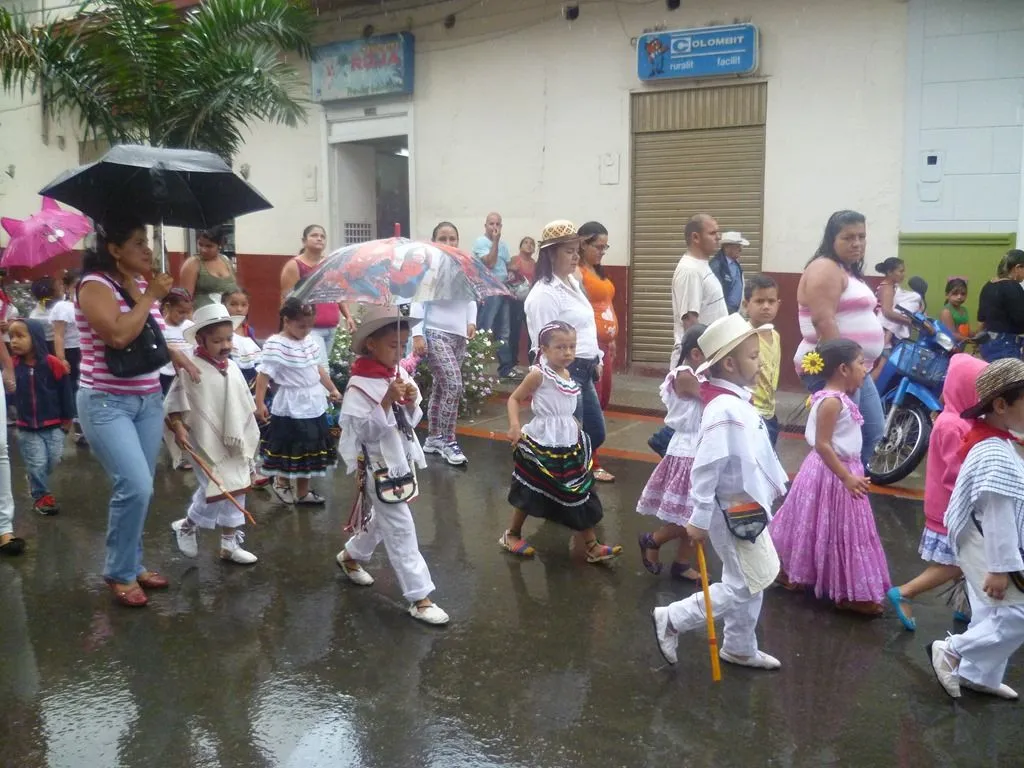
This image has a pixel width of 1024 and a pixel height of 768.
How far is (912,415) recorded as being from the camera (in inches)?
283

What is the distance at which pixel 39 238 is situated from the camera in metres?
9.97

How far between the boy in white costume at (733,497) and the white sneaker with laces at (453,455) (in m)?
3.81

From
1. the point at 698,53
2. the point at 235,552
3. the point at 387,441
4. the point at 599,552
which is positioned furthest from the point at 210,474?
the point at 698,53

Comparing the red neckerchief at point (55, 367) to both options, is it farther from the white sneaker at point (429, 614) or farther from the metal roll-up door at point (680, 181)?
the metal roll-up door at point (680, 181)

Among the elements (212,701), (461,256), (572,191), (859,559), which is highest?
(572,191)

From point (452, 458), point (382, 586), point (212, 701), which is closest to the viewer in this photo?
point (212, 701)

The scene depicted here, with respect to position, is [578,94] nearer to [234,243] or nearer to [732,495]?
[234,243]

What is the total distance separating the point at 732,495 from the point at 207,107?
25.6 feet

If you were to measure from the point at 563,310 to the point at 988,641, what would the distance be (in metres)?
3.21

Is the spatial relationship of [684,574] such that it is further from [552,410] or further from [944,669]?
[944,669]

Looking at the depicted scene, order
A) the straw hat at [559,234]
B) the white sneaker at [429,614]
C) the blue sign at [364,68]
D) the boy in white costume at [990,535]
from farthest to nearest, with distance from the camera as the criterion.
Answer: the blue sign at [364,68] < the straw hat at [559,234] < the white sneaker at [429,614] < the boy in white costume at [990,535]

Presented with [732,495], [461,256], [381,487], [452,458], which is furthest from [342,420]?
[452,458]

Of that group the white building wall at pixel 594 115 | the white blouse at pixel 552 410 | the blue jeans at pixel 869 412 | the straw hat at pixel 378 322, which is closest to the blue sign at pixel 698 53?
the white building wall at pixel 594 115

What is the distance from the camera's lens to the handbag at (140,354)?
477cm
